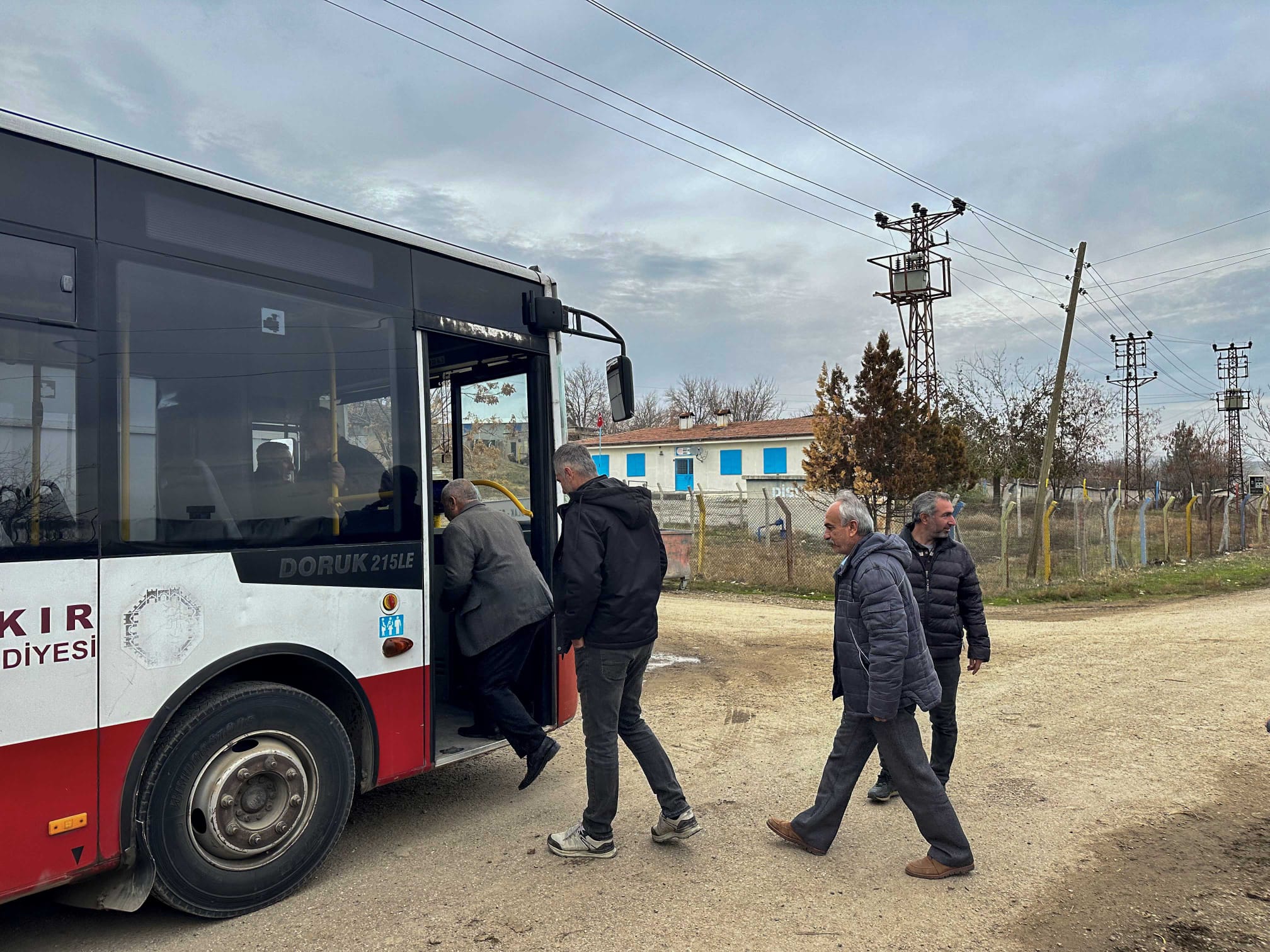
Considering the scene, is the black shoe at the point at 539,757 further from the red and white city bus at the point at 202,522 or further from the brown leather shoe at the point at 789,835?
the brown leather shoe at the point at 789,835

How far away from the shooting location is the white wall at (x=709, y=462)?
40.1 metres

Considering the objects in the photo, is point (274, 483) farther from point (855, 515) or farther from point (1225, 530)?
point (1225, 530)

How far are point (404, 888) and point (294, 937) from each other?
1.81 ft

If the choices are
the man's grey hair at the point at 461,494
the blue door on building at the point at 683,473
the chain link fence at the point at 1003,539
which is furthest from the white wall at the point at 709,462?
the man's grey hair at the point at 461,494

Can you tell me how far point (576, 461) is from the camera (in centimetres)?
442

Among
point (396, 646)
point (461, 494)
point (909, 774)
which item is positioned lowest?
point (909, 774)

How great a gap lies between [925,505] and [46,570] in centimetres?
A: 407

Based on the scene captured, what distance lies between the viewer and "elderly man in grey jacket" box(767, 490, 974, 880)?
13.1ft

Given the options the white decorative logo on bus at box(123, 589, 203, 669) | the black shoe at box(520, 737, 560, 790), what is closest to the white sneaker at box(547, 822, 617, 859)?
the black shoe at box(520, 737, 560, 790)

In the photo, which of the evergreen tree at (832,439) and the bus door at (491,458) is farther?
the evergreen tree at (832,439)

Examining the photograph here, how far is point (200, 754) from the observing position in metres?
3.56

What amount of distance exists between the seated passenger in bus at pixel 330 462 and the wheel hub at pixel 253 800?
1.14 metres

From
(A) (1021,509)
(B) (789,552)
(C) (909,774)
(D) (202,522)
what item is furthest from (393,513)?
(A) (1021,509)

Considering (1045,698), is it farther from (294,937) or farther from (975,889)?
(294,937)
